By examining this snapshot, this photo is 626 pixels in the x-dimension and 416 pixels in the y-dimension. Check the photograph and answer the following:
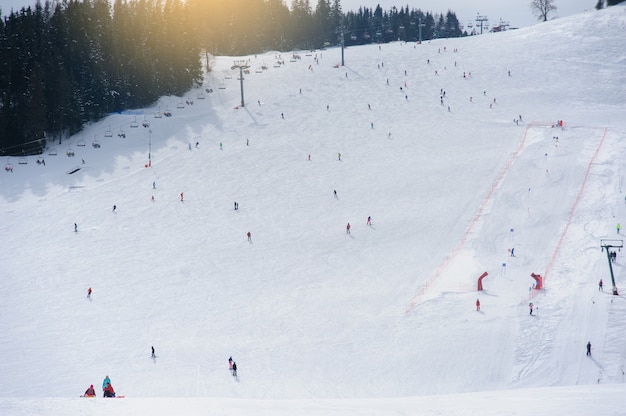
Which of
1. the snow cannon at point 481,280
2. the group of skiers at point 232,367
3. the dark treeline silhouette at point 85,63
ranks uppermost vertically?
the dark treeline silhouette at point 85,63

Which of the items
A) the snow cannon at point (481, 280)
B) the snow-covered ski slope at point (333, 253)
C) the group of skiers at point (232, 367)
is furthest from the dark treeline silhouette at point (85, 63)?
the snow cannon at point (481, 280)

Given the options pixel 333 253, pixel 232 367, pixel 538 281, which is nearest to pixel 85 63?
pixel 333 253

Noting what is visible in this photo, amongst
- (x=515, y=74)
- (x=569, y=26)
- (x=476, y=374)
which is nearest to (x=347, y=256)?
(x=476, y=374)

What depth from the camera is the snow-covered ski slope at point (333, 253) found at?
21.0m

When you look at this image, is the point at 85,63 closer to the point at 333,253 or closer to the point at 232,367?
the point at 333,253

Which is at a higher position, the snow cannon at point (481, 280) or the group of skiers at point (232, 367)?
the snow cannon at point (481, 280)

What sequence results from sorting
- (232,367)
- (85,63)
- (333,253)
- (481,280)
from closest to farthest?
(232,367)
(481,280)
(333,253)
(85,63)

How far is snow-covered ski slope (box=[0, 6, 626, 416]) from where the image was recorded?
2103 cm

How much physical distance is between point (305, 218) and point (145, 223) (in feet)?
32.1

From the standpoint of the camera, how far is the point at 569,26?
70.8m

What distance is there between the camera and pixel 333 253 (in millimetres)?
32000

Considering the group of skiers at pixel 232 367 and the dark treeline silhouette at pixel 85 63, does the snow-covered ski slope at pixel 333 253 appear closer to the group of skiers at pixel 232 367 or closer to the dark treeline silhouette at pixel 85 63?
the group of skiers at pixel 232 367

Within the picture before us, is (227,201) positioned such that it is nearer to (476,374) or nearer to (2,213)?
(2,213)

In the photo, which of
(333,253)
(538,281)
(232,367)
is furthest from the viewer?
(333,253)
